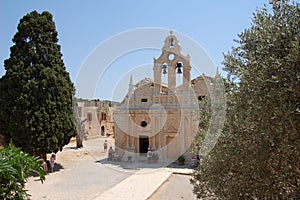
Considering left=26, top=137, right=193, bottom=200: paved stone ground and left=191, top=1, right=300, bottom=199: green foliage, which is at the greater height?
left=191, top=1, right=300, bottom=199: green foliage

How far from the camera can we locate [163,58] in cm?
1964

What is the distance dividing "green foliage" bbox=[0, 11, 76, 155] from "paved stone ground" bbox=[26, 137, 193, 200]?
7.54ft

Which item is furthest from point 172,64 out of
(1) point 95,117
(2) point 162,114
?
(1) point 95,117

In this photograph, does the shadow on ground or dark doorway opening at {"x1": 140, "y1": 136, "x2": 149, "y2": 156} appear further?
dark doorway opening at {"x1": 140, "y1": 136, "x2": 149, "y2": 156}

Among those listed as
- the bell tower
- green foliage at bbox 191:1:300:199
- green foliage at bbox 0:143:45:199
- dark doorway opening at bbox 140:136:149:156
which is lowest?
dark doorway opening at bbox 140:136:149:156

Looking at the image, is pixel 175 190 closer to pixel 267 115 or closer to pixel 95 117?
pixel 267 115

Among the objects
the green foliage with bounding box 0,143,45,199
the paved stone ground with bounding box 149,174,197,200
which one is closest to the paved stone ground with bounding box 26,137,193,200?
the paved stone ground with bounding box 149,174,197,200

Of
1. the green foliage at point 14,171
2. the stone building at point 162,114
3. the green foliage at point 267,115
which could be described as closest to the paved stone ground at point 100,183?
the stone building at point 162,114

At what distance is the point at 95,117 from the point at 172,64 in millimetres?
21586

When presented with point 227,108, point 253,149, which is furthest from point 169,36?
point 253,149

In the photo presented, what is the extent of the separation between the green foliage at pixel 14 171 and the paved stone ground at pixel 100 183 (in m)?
5.77

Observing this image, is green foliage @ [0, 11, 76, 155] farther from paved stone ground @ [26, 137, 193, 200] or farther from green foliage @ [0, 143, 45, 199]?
green foliage @ [0, 143, 45, 199]

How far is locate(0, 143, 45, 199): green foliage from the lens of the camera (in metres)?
5.46

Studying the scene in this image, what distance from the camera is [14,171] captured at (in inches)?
218
